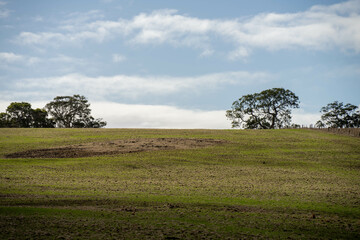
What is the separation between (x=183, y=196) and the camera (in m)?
16.2

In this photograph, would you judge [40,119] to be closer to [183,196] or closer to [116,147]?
[116,147]

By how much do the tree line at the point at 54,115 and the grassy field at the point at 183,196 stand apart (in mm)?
62155

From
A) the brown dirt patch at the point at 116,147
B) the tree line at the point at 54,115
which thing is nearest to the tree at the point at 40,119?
the tree line at the point at 54,115

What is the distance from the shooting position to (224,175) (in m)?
24.3

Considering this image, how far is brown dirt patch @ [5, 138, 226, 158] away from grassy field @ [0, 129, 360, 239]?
2.07 metres

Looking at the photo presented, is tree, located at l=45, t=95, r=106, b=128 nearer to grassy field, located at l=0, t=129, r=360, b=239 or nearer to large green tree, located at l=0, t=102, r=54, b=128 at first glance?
large green tree, located at l=0, t=102, r=54, b=128

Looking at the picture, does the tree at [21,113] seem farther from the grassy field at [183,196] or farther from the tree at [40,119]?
the grassy field at [183,196]

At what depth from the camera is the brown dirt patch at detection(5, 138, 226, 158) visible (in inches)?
1307

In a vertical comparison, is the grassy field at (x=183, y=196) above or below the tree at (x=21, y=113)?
below

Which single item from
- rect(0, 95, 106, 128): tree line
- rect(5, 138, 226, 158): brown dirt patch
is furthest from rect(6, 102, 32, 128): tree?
rect(5, 138, 226, 158): brown dirt patch

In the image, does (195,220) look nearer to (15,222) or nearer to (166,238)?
(166,238)

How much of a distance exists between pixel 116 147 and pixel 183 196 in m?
22.3

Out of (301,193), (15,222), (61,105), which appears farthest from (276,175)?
(61,105)

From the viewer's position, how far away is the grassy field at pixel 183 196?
10625mm
